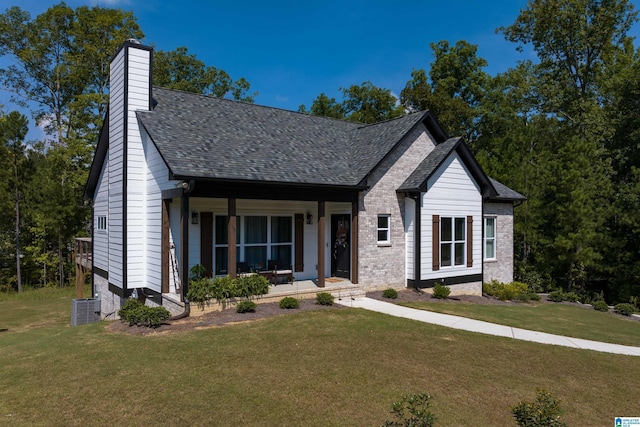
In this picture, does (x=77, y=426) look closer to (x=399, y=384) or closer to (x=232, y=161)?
(x=399, y=384)

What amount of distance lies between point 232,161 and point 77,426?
8.58 meters

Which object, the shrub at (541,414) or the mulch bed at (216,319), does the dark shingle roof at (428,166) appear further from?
the shrub at (541,414)

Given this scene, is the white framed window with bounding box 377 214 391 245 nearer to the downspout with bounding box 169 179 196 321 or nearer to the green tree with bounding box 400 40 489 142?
the downspout with bounding box 169 179 196 321

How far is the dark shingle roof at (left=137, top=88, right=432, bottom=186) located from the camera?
12.1m

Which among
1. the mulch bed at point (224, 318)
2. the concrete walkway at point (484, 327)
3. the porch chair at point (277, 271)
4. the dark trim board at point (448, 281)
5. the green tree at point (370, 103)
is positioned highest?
the green tree at point (370, 103)

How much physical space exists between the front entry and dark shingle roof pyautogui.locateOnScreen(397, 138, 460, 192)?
2510 mm

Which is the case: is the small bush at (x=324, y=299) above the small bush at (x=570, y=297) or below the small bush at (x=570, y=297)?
above

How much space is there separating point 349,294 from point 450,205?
564cm

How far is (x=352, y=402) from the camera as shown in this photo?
5.71 meters

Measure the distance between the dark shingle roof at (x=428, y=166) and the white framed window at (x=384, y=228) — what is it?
3.96 ft

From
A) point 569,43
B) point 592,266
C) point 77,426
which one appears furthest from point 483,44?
point 77,426

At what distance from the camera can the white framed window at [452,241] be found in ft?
52.6

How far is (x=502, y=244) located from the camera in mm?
19797

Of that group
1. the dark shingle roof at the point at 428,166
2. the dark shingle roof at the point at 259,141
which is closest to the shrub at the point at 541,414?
the dark shingle roof at the point at 259,141
